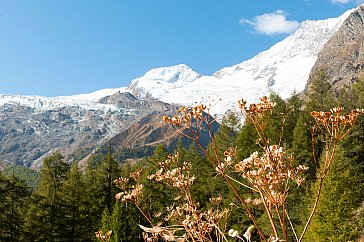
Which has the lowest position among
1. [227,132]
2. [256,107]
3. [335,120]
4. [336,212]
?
[336,212]

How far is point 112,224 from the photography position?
33.7m

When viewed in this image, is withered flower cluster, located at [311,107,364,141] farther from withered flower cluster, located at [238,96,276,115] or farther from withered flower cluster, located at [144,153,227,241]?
withered flower cluster, located at [144,153,227,241]

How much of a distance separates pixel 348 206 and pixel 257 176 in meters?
23.0

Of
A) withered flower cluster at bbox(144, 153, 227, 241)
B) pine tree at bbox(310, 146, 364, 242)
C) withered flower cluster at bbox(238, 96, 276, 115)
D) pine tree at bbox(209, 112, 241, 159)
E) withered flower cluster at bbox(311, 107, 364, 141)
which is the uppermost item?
pine tree at bbox(209, 112, 241, 159)

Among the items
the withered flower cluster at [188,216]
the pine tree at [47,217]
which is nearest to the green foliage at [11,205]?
the pine tree at [47,217]

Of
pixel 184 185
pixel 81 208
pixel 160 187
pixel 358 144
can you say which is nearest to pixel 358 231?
pixel 358 144

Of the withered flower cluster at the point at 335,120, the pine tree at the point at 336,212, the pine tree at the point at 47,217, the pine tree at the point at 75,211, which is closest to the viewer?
the withered flower cluster at the point at 335,120

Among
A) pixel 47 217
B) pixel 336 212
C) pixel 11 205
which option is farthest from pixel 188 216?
pixel 47 217

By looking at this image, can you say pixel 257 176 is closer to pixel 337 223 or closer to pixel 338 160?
pixel 337 223

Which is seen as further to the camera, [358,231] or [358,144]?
[358,144]

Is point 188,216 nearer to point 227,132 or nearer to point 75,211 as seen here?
point 75,211

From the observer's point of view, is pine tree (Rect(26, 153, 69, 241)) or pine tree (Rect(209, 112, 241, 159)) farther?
pine tree (Rect(209, 112, 241, 159))

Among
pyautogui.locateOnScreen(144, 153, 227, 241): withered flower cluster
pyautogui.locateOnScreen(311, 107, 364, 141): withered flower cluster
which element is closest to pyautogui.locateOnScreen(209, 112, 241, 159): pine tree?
pyautogui.locateOnScreen(144, 153, 227, 241): withered flower cluster

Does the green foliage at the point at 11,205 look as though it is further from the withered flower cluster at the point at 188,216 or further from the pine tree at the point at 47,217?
the withered flower cluster at the point at 188,216
